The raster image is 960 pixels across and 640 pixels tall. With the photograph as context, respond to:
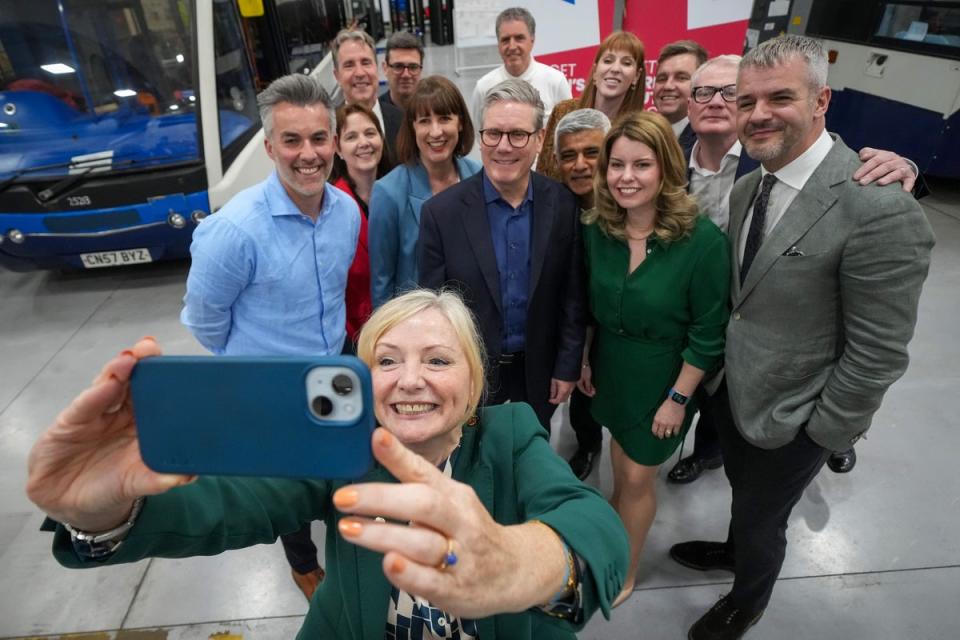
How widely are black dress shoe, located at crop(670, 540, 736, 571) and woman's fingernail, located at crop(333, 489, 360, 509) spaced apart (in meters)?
2.22

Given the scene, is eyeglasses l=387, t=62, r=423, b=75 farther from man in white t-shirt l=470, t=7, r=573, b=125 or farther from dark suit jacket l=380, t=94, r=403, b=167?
man in white t-shirt l=470, t=7, r=573, b=125

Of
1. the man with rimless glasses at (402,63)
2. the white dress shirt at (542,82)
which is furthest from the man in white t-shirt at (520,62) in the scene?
the man with rimless glasses at (402,63)

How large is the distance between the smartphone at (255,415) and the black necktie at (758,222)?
4.42 ft

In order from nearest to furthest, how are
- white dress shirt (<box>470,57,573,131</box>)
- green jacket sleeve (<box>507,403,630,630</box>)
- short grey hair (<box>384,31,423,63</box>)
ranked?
green jacket sleeve (<box>507,403,630,630</box>) → short grey hair (<box>384,31,423,63</box>) → white dress shirt (<box>470,57,573,131</box>)

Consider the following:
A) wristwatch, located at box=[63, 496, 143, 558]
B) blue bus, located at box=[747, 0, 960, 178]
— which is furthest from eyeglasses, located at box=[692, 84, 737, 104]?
blue bus, located at box=[747, 0, 960, 178]

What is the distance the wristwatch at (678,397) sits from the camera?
1.93 meters

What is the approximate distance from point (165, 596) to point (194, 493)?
1.79 m

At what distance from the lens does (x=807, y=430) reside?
5.22 feet

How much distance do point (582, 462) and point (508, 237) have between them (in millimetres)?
1469

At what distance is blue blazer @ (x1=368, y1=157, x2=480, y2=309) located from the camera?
2217 mm

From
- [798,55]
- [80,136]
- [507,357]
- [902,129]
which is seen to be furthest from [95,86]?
[902,129]

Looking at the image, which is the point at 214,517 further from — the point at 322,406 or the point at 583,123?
the point at 583,123

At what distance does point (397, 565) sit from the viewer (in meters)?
0.58

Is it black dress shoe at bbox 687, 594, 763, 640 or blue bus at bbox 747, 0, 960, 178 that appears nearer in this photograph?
black dress shoe at bbox 687, 594, 763, 640
